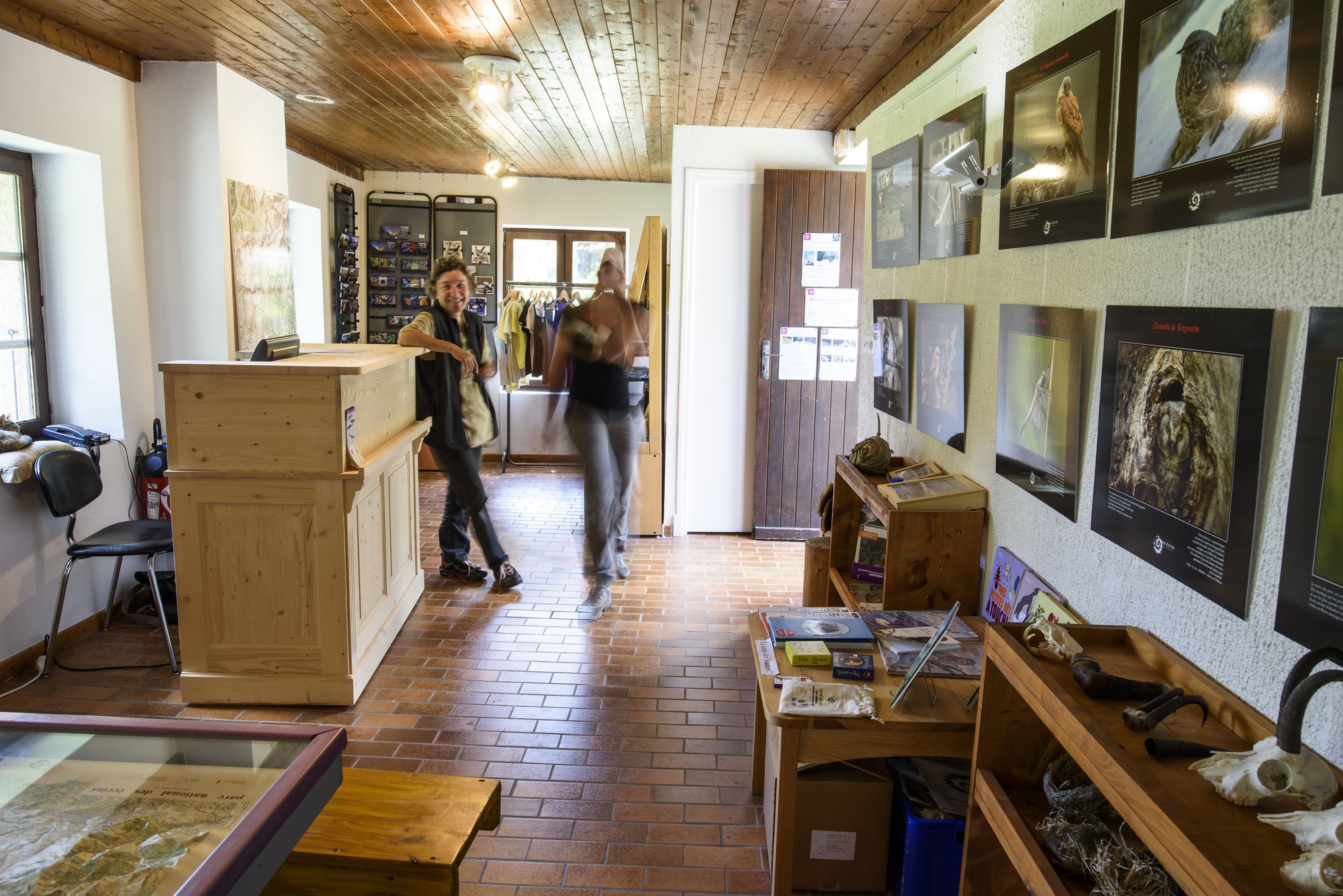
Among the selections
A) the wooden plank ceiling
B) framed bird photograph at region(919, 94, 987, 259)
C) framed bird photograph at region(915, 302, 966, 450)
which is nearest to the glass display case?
framed bird photograph at region(915, 302, 966, 450)

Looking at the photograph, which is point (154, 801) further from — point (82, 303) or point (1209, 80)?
point (82, 303)

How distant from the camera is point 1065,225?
8.07 feet

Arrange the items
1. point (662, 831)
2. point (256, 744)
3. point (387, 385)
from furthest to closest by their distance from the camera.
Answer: point (387, 385)
point (662, 831)
point (256, 744)

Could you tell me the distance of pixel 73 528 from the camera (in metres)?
Answer: 4.31

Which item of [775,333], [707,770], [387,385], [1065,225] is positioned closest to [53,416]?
[387,385]

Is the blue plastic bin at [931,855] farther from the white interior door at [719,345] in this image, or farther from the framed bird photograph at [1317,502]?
the white interior door at [719,345]

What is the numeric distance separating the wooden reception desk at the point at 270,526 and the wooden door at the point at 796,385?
3.16 metres

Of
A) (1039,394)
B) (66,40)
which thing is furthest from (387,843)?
(66,40)

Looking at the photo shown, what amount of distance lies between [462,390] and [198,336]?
1.44 metres

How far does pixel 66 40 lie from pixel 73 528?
2.24 m

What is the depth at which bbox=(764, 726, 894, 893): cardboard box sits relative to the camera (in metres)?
2.63

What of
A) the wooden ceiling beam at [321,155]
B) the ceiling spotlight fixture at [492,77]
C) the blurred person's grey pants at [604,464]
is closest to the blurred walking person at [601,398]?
the blurred person's grey pants at [604,464]

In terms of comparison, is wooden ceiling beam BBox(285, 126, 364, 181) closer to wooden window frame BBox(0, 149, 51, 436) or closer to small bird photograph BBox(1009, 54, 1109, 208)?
wooden window frame BBox(0, 149, 51, 436)

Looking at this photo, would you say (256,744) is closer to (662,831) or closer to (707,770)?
(662,831)
